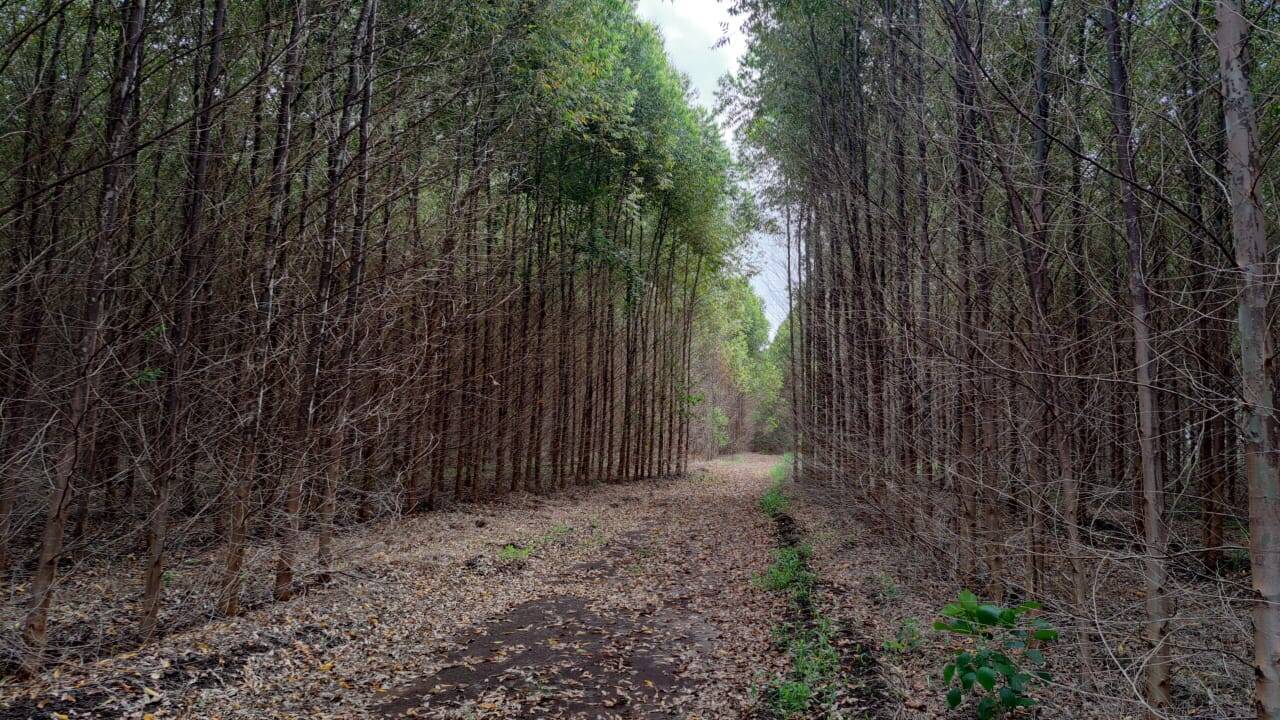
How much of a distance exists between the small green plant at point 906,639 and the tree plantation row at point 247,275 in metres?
4.78

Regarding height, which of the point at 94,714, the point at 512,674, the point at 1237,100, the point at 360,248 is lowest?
the point at 512,674

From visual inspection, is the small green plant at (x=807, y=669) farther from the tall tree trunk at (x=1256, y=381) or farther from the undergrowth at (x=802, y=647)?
the tall tree trunk at (x=1256, y=381)

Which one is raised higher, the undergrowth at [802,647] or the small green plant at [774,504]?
the undergrowth at [802,647]

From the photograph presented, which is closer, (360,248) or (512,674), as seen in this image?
(512,674)

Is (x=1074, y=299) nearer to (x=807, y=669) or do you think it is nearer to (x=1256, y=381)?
(x=1256, y=381)

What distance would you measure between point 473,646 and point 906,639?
140 inches

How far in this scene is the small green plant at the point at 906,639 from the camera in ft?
15.2

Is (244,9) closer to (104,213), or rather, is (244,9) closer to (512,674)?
(104,213)

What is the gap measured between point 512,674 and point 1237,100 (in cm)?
520

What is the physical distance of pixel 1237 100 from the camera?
2.18 meters

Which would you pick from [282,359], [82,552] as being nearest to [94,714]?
[282,359]

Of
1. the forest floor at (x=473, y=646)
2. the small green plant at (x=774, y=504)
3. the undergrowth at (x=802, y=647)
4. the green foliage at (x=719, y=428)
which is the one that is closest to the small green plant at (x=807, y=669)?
the undergrowth at (x=802, y=647)

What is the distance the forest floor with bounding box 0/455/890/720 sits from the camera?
154 inches

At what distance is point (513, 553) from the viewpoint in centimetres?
817
